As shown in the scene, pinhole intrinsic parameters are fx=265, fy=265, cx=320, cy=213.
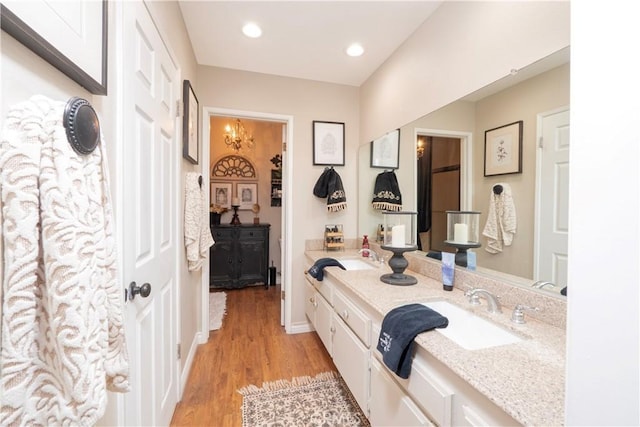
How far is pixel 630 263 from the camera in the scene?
0.35 meters

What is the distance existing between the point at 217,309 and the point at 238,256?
3.05 feet

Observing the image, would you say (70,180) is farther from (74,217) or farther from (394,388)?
(394,388)

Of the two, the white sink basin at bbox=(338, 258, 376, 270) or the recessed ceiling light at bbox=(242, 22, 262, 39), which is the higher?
the recessed ceiling light at bbox=(242, 22, 262, 39)

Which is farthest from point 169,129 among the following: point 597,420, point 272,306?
point 272,306

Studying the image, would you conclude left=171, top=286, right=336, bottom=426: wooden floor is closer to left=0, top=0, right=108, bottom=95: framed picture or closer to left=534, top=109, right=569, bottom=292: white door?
left=534, top=109, right=569, bottom=292: white door

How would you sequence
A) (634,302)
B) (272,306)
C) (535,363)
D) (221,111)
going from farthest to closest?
(272,306)
(221,111)
(535,363)
(634,302)

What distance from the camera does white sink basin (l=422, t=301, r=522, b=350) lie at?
107cm

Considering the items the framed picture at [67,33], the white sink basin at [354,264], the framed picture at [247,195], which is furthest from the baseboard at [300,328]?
the framed picture at [67,33]

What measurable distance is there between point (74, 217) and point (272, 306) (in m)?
3.09

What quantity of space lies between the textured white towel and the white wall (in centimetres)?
85

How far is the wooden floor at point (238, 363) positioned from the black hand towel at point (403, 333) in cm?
115

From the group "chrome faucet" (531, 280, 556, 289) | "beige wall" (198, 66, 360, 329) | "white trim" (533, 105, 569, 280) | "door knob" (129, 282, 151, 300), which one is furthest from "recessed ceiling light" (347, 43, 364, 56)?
"door knob" (129, 282, 151, 300)

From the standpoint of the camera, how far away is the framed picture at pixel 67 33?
0.49m

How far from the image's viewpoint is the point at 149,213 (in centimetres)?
120
